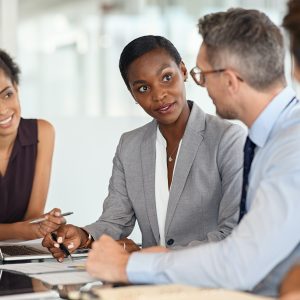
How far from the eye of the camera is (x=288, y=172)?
2021mm

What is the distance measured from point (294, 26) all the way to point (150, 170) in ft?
4.10

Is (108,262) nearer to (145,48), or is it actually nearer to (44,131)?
(145,48)

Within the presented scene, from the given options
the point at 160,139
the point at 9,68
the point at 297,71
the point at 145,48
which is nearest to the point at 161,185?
the point at 160,139

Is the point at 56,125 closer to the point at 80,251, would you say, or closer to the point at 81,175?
the point at 81,175

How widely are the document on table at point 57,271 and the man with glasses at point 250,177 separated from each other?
7.0 inches

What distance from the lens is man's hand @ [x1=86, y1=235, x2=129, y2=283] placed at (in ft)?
7.00

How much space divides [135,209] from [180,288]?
128 cm

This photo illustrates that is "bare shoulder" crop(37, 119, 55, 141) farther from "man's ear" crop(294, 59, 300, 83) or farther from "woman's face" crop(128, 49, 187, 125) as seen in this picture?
"man's ear" crop(294, 59, 300, 83)

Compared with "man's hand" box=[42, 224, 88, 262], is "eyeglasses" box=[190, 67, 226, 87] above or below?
above

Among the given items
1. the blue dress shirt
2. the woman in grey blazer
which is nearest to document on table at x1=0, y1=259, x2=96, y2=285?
the woman in grey blazer

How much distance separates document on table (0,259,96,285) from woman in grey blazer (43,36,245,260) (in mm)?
118

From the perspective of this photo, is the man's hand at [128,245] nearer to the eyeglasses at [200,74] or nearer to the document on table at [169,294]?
the eyeglasses at [200,74]

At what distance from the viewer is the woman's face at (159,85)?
10.1 ft

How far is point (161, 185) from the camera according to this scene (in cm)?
315
